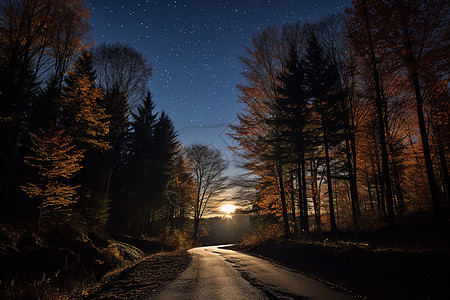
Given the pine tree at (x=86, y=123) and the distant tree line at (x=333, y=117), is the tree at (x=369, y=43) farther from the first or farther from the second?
the pine tree at (x=86, y=123)

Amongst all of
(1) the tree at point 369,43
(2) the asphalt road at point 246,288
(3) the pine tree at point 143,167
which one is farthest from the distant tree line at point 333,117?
(3) the pine tree at point 143,167

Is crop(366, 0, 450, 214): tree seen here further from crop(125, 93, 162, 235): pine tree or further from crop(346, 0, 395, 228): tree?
crop(125, 93, 162, 235): pine tree

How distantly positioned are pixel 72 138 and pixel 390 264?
52.3 feet

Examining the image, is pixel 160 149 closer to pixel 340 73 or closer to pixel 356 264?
pixel 340 73

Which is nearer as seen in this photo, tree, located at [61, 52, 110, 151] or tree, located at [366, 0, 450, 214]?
tree, located at [366, 0, 450, 214]

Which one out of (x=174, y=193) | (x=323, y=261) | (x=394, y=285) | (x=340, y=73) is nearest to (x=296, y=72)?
(x=340, y=73)

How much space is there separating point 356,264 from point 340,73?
591 inches

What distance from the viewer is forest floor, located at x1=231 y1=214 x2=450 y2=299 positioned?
15.4 ft

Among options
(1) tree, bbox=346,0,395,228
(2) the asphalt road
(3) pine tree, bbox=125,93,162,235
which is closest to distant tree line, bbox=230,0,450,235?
(1) tree, bbox=346,0,395,228

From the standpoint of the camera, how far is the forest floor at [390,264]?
4.69m

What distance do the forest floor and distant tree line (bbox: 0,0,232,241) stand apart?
41.5 ft

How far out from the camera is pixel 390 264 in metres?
5.92

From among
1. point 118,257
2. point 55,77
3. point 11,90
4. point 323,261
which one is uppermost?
point 55,77

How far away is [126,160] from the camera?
31.7 metres
